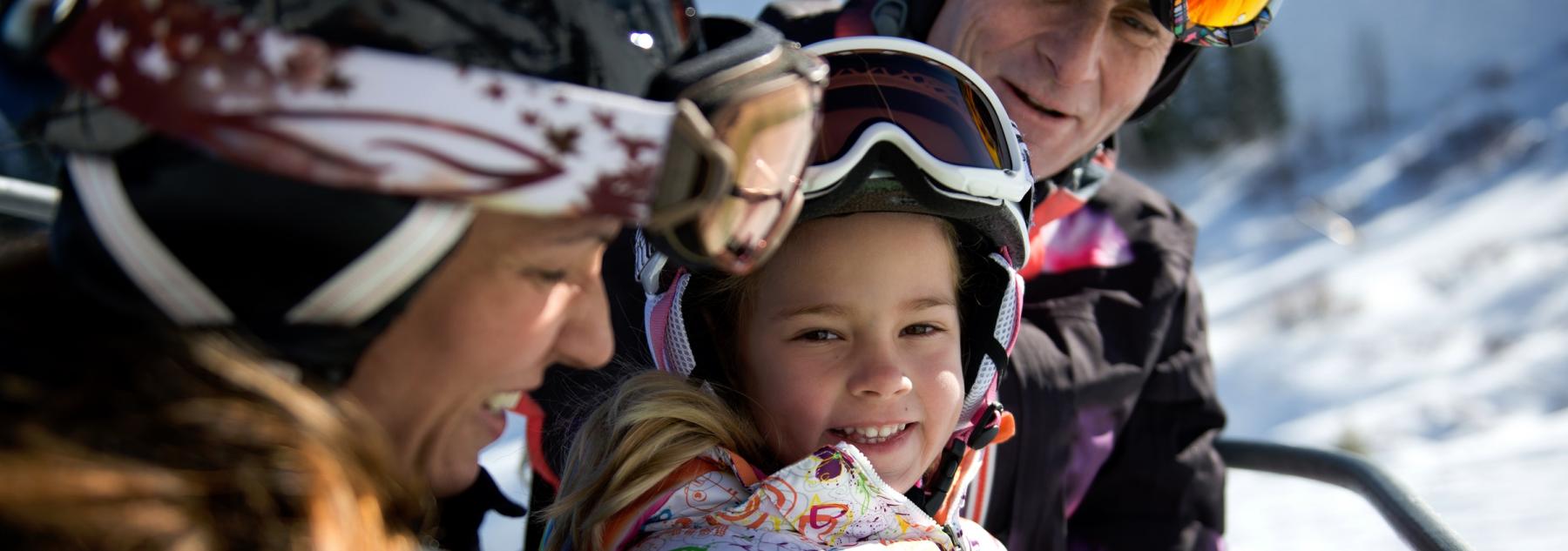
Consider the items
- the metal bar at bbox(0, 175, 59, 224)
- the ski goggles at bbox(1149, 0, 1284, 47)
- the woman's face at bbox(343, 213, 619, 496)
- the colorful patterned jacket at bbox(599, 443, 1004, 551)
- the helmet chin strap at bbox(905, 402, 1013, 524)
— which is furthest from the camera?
the ski goggles at bbox(1149, 0, 1284, 47)

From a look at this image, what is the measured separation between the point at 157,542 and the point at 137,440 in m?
0.09

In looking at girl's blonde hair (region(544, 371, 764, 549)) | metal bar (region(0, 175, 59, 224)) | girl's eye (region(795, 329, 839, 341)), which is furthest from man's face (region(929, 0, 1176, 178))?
metal bar (region(0, 175, 59, 224))

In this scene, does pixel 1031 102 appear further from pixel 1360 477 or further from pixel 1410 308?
pixel 1410 308

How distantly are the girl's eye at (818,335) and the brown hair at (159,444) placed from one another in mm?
976

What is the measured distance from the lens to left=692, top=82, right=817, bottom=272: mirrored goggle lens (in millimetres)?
1248

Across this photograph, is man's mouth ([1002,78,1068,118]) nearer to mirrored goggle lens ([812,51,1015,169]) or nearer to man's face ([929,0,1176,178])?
man's face ([929,0,1176,178])

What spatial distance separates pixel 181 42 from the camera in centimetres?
100

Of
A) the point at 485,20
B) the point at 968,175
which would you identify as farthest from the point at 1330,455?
the point at 485,20

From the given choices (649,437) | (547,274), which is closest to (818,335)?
(649,437)

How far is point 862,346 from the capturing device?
76.2 inches

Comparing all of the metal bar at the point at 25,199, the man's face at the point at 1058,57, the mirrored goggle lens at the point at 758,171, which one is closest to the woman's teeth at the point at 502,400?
the mirrored goggle lens at the point at 758,171

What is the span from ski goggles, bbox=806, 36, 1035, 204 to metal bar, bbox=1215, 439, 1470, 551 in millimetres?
1043

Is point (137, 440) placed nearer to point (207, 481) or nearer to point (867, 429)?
point (207, 481)

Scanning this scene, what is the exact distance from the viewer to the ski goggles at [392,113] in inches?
39.5
